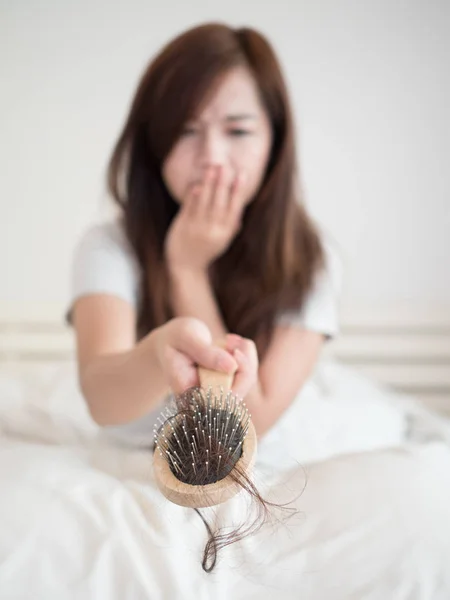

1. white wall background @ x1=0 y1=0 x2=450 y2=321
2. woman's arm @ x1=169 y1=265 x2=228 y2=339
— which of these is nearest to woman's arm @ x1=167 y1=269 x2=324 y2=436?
woman's arm @ x1=169 y1=265 x2=228 y2=339

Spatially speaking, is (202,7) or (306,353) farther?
(202,7)

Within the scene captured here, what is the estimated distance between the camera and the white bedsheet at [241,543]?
395 millimetres

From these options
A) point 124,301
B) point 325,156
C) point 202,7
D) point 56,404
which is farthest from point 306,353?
point 202,7

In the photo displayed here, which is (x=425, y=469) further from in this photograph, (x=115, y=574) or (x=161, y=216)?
(x=161, y=216)

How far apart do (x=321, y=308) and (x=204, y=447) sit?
41cm

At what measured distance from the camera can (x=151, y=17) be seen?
3.67 ft

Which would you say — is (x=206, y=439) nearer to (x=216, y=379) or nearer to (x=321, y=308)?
(x=216, y=379)

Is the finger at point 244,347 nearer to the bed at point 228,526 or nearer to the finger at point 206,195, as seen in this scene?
the bed at point 228,526

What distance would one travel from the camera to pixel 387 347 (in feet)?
3.91

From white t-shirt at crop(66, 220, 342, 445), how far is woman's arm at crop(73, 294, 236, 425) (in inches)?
0.8

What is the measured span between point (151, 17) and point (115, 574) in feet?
3.40

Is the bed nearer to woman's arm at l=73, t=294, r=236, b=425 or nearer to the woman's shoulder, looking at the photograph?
woman's arm at l=73, t=294, r=236, b=425

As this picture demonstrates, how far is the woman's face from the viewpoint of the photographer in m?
0.65

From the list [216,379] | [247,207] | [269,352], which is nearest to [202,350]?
[216,379]
